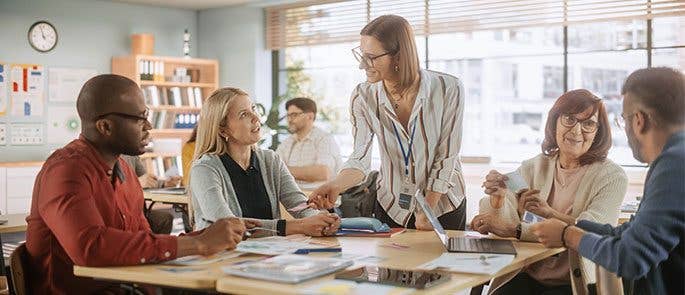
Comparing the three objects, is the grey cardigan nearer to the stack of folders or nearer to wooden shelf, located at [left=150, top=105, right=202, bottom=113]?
the stack of folders

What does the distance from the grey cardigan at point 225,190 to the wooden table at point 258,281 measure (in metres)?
0.52

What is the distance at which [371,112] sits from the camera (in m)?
3.31

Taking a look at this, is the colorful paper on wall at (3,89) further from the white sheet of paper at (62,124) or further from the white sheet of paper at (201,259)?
the white sheet of paper at (201,259)

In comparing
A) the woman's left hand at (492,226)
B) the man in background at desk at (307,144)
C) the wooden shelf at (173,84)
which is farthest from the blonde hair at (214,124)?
the wooden shelf at (173,84)

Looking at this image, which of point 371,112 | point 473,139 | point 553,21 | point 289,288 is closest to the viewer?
point 289,288

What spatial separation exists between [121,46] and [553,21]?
4.91m

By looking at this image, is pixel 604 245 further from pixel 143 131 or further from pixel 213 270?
pixel 143 131

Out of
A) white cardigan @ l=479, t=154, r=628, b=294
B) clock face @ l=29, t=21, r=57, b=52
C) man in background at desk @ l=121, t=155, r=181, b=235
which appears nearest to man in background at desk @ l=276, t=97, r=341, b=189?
man in background at desk @ l=121, t=155, r=181, b=235

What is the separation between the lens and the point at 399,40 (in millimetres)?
3123

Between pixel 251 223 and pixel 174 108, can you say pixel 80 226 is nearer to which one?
pixel 251 223

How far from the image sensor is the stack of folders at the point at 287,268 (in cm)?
207

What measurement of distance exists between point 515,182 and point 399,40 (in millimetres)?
694

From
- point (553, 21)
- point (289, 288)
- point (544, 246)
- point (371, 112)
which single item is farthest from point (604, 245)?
point (553, 21)

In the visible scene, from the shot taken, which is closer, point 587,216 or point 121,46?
point 587,216
